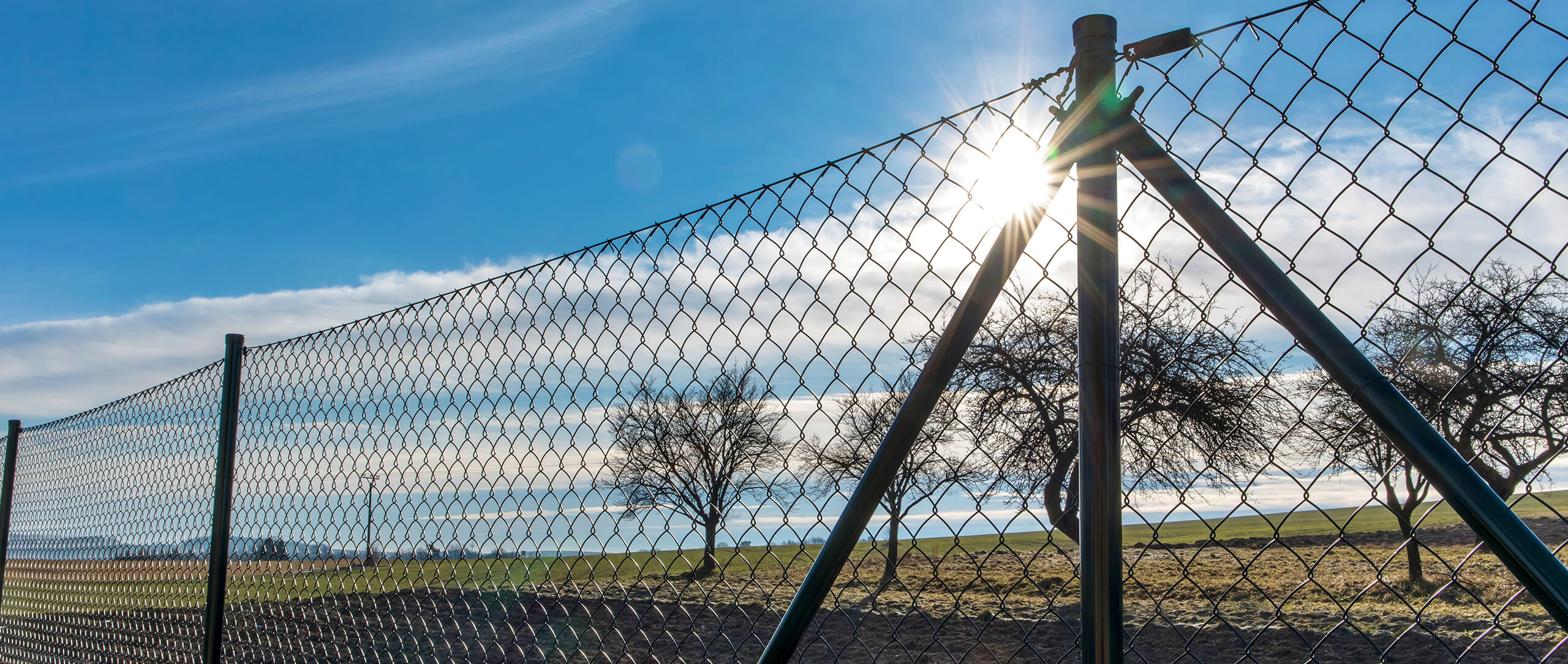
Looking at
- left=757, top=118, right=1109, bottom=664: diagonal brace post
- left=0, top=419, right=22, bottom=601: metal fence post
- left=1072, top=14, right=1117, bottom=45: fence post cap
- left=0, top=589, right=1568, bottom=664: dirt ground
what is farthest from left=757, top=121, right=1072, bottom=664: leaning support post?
left=0, top=419, right=22, bottom=601: metal fence post

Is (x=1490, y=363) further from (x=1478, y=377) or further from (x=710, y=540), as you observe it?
(x=710, y=540)

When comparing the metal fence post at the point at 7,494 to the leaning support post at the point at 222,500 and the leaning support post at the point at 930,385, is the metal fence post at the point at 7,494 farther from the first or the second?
the leaning support post at the point at 930,385

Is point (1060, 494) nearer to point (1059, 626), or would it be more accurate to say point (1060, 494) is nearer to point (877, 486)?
point (877, 486)

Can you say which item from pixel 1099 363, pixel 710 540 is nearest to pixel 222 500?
pixel 710 540

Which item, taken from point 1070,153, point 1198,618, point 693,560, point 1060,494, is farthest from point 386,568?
point 1198,618

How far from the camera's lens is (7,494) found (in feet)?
17.7

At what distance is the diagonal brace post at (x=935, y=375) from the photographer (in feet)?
4.20

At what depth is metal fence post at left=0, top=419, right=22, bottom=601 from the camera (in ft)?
17.6

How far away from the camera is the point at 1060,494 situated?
3.29m

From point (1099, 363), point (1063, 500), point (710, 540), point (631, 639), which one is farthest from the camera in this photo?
point (631, 639)

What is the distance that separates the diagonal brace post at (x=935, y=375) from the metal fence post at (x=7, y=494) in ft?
20.5

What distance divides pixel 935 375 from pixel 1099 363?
0.23 meters

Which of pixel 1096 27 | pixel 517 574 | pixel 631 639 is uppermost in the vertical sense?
pixel 1096 27

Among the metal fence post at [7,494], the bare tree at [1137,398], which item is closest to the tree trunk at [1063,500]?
the bare tree at [1137,398]
